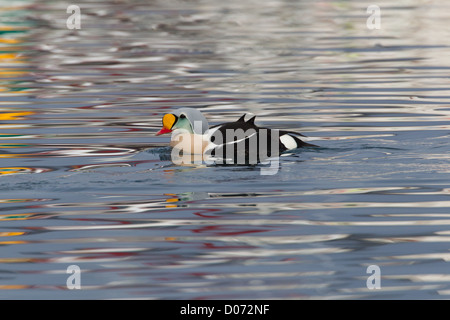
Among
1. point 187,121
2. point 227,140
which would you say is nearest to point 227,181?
point 227,140

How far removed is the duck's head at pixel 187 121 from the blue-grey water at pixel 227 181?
0.37 meters

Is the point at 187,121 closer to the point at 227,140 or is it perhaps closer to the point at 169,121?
the point at 169,121

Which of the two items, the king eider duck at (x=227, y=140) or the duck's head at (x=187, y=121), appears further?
the duck's head at (x=187, y=121)

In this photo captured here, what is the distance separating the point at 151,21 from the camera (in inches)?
1098

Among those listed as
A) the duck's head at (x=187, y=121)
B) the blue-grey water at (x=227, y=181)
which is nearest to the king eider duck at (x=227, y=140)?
the duck's head at (x=187, y=121)

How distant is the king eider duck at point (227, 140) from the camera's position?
9.81m

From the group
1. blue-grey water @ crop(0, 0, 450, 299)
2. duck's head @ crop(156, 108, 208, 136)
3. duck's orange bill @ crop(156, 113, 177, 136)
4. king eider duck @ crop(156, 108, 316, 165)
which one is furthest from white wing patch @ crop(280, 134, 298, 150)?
duck's orange bill @ crop(156, 113, 177, 136)

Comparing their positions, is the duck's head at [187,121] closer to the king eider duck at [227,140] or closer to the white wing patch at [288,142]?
the king eider duck at [227,140]

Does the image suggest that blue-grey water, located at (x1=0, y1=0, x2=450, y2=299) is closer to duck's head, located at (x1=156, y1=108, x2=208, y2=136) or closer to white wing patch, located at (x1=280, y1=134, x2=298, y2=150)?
white wing patch, located at (x1=280, y1=134, x2=298, y2=150)

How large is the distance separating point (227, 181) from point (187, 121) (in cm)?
150

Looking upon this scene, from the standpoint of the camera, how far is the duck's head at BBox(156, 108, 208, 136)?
408 inches

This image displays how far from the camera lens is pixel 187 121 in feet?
34.0

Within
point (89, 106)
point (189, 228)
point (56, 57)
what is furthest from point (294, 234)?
point (56, 57)
